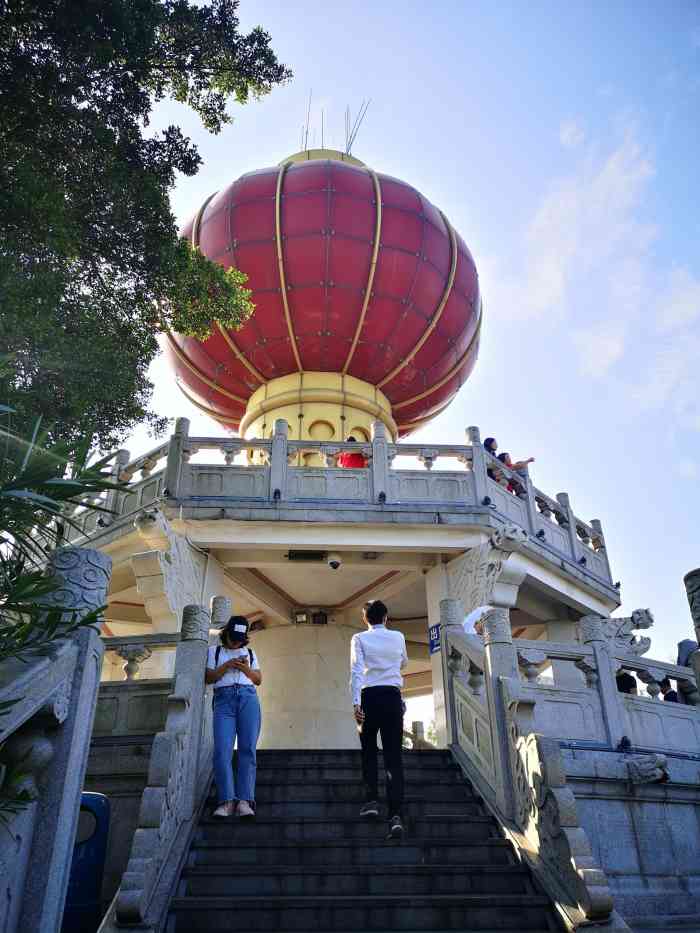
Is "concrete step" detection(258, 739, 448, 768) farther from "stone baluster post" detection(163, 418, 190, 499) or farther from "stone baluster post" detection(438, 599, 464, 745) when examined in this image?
"stone baluster post" detection(163, 418, 190, 499)

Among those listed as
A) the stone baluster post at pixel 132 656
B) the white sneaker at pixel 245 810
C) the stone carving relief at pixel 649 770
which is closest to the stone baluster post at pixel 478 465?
the stone carving relief at pixel 649 770

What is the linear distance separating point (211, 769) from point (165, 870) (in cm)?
167

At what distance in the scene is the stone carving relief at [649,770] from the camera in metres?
7.13

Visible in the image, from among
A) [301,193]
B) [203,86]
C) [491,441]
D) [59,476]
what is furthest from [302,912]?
[301,193]

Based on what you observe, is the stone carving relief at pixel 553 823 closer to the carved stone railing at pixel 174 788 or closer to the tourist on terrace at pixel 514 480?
the carved stone railing at pixel 174 788

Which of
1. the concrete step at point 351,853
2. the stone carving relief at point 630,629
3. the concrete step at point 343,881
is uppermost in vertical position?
the stone carving relief at point 630,629

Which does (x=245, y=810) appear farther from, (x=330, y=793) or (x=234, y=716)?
(x=330, y=793)

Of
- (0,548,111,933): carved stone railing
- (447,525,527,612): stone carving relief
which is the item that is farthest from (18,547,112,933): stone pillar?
(447,525,527,612): stone carving relief

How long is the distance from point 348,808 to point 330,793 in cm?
34

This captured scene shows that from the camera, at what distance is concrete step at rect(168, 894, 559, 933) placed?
16.5 feet

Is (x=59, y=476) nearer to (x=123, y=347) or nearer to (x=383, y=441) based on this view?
(x=123, y=347)

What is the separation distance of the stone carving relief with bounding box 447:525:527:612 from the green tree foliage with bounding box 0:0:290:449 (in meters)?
4.92

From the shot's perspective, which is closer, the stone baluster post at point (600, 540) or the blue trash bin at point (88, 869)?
the blue trash bin at point (88, 869)

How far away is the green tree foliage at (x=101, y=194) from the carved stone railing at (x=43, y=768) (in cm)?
382
